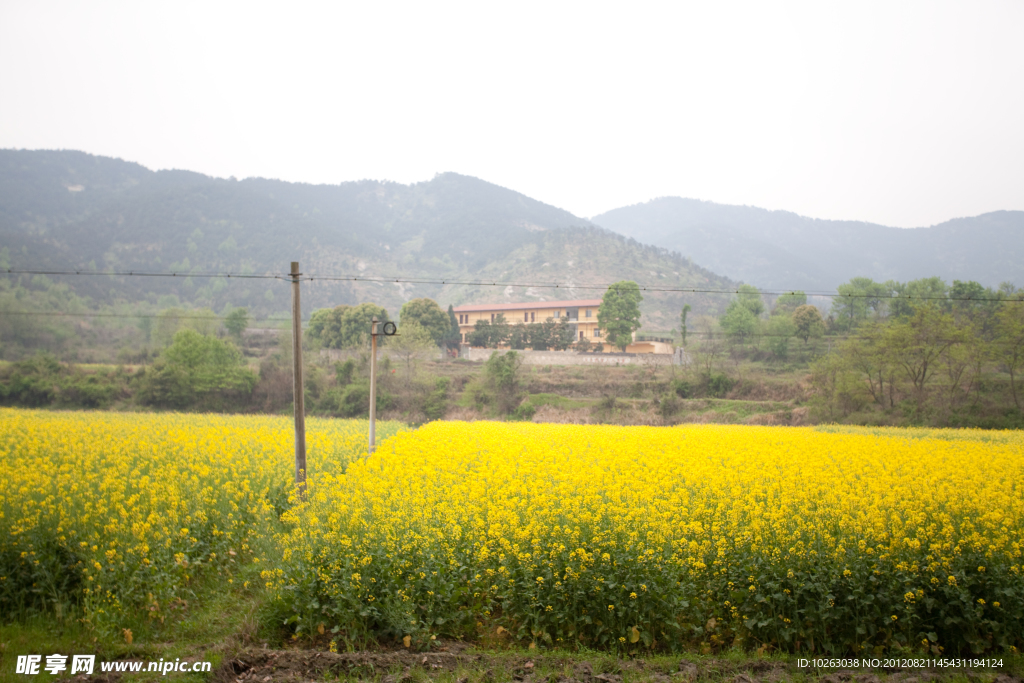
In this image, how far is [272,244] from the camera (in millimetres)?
120062

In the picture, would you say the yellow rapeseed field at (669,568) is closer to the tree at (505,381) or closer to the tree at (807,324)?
the tree at (505,381)

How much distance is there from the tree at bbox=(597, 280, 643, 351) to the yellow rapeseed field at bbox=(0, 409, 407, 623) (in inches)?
1910

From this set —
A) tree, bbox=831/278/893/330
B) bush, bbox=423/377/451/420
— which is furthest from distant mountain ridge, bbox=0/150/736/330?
bush, bbox=423/377/451/420

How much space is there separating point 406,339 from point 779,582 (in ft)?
127

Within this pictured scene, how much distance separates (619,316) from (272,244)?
89387mm

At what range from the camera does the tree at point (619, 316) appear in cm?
5831

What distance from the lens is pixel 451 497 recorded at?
8.27m

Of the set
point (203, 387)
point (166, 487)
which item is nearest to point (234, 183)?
point (203, 387)

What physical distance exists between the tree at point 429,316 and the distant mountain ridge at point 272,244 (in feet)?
123

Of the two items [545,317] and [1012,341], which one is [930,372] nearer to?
[1012,341]

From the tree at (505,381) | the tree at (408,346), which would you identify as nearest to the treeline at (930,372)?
the tree at (505,381)

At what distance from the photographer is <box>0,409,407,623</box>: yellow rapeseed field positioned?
677 centimetres

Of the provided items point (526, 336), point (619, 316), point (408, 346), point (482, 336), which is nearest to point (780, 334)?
point (619, 316)

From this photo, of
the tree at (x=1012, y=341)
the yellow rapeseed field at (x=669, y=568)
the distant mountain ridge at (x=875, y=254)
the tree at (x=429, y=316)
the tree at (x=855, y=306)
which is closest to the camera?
the yellow rapeseed field at (x=669, y=568)
